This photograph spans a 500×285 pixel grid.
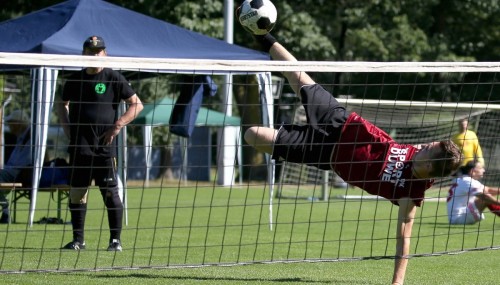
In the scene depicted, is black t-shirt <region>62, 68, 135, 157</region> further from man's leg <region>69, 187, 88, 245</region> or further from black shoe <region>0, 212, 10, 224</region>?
black shoe <region>0, 212, 10, 224</region>

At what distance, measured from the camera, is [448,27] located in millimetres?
36344

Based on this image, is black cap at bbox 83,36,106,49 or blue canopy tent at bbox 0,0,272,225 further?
blue canopy tent at bbox 0,0,272,225

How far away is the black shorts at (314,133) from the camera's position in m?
7.96

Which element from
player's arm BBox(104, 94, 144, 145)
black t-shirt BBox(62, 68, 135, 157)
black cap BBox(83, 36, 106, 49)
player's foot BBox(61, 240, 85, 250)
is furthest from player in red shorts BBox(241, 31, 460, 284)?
player's foot BBox(61, 240, 85, 250)

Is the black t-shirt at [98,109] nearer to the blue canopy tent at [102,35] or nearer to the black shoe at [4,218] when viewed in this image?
the blue canopy tent at [102,35]

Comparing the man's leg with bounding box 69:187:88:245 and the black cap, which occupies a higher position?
the black cap

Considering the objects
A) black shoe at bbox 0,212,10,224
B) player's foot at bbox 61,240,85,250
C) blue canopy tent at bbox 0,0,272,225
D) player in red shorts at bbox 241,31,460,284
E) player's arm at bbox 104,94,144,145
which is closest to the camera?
player in red shorts at bbox 241,31,460,284

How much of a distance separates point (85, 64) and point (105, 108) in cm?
241

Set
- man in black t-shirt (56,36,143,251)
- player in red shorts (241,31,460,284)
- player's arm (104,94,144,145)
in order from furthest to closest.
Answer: man in black t-shirt (56,36,143,251)
player's arm (104,94,144,145)
player in red shorts (241,31,460,284)

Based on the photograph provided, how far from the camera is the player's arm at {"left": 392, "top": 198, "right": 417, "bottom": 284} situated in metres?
7.36

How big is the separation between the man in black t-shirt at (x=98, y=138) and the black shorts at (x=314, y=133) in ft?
7.06

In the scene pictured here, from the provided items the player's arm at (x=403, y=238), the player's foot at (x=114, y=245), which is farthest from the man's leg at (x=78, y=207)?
the player's arm at (x=403, y=238)

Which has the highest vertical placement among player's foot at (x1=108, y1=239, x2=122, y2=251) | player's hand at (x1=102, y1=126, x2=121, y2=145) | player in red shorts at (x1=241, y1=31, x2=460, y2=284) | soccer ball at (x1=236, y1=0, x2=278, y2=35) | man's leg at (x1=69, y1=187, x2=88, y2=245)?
soccer ball at (x1=236, y1=0, x2=278, y2=35)

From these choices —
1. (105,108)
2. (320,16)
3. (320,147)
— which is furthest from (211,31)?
(320,147)
